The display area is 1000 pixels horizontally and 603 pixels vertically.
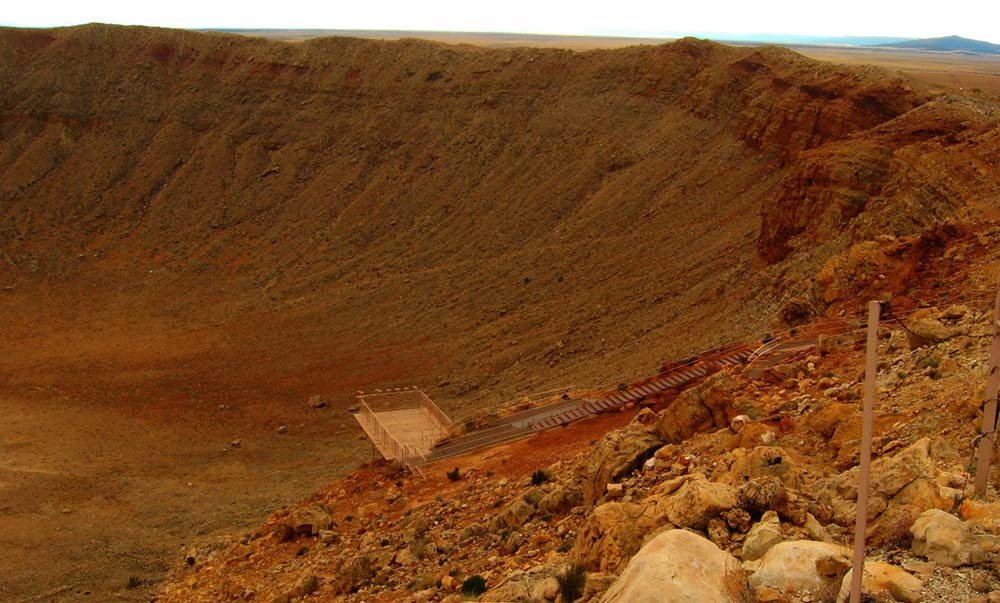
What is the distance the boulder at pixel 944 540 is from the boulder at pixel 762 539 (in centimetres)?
110

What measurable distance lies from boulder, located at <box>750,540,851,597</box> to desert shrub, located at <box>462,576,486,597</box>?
400cm

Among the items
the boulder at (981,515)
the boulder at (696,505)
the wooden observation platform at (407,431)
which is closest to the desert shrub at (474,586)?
the boulder at (696,505)

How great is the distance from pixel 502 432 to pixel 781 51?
988 inches

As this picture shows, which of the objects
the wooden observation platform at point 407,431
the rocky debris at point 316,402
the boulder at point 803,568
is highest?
the boulder at point 803,568

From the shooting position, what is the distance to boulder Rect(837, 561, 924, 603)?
661 centimetres

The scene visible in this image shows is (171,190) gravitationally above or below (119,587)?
above

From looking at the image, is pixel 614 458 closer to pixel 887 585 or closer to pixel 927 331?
pixel 927 331

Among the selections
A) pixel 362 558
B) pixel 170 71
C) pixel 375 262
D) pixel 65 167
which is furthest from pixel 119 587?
pixel 170 71

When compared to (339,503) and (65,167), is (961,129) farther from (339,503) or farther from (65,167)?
(65,167)

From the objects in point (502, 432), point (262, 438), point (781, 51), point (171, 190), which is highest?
point (781, 51)

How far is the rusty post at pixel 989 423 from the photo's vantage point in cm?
741

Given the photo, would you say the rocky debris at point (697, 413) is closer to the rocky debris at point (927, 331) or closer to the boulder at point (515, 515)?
the boulder at point (515, 515)

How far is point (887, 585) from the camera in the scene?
6.68 m

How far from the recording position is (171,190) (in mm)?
46062
